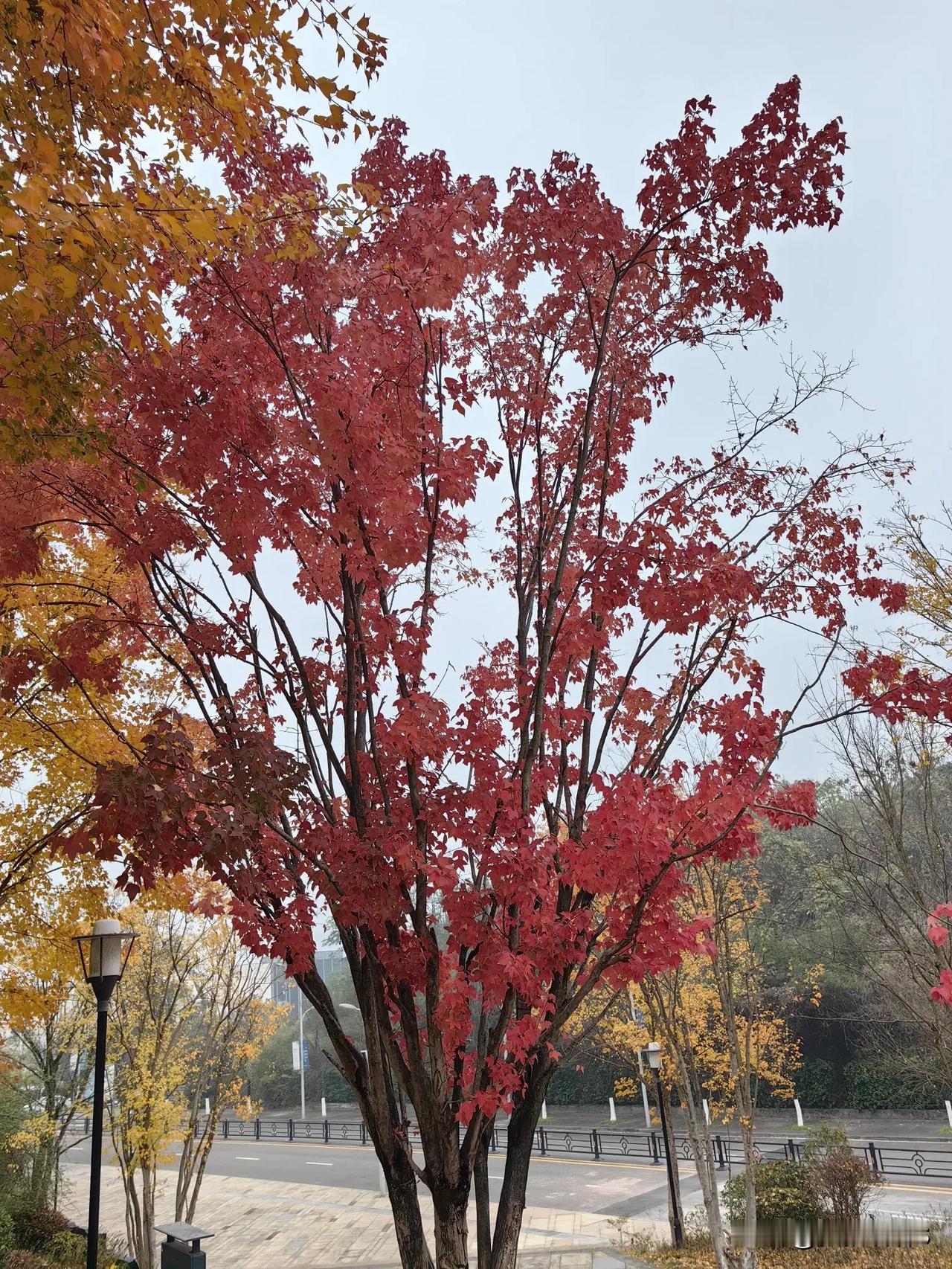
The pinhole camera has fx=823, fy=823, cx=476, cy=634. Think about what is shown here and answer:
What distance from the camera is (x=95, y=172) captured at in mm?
2924

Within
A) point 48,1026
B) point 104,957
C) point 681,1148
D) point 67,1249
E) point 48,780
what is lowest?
point 681,1148

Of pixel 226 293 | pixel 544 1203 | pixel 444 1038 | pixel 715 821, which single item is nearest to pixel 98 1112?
pixel 444 1038

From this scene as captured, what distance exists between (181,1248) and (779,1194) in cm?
767

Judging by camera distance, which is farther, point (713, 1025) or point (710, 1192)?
point (713, 1025)

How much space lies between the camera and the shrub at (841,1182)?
35.2 feet

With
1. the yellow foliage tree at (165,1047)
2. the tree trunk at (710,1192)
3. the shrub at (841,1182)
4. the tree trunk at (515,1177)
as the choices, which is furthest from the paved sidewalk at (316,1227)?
the tree trunk at (515,1177)

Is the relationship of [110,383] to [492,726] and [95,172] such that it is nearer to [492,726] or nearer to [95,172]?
[95,172]

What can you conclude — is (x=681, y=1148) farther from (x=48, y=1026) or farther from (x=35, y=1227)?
(x=48, y=1026)

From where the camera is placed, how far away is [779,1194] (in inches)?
431

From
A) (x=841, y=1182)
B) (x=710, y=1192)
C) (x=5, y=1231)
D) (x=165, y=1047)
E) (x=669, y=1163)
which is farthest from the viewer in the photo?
(x=669, y=1163)

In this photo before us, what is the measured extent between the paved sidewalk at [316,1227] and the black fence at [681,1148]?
4.65 ft

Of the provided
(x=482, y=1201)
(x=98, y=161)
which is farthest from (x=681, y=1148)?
(x=98, y=161)

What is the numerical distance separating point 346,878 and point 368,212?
2673 mm

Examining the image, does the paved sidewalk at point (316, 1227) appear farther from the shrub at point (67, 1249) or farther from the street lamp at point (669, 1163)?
the shrub at point (67, 1249)
